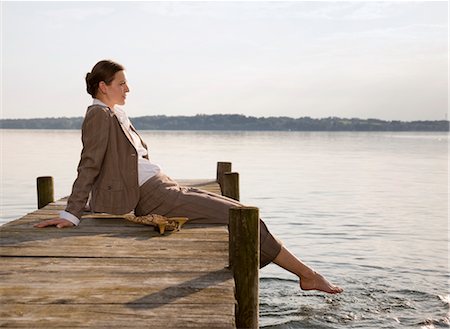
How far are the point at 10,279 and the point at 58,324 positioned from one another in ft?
3.61

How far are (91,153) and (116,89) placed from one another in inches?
28.5

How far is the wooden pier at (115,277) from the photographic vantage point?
3.95 metres

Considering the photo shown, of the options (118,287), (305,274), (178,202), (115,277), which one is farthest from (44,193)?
(118,287)

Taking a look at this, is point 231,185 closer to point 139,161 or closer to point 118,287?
point 139,161

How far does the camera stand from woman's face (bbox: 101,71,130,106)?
662 cm

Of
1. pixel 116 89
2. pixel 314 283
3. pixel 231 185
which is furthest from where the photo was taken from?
pixel 231 185

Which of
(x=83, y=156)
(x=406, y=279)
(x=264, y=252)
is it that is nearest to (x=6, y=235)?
(x=83, y=156)

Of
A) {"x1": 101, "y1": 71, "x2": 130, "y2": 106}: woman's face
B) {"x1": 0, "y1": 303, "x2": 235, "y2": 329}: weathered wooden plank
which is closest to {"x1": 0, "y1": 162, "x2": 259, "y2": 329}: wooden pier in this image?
{"x1": 0, "y1": 303, "x2": 235, "y2": 329}: weathered wooden plank

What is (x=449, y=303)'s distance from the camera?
35.3 ft

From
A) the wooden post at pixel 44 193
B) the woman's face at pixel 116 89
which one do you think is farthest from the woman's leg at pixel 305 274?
the wooden post at pixel 44 193

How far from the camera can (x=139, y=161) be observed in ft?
21.9

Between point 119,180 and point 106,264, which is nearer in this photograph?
point 106,264

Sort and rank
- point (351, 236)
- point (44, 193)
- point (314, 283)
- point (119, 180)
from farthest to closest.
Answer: point (351, 236)
point (44, 193)
point (119, 180)
point (314, 283)

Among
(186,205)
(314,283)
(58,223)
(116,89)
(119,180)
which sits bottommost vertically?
(314,283)
